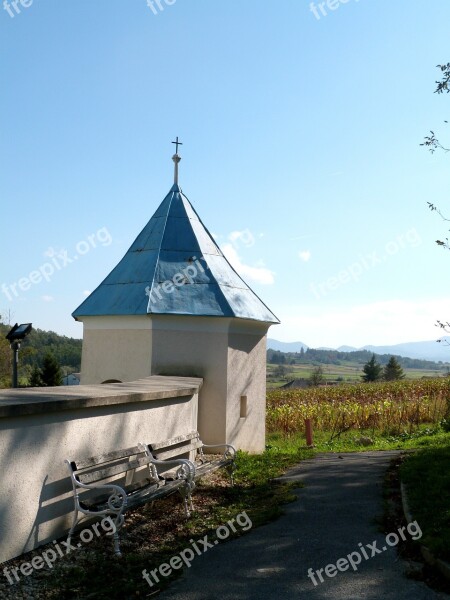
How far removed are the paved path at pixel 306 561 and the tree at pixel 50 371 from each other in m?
29.9

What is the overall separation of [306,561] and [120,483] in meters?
3.01

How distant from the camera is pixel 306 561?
19.0 feet

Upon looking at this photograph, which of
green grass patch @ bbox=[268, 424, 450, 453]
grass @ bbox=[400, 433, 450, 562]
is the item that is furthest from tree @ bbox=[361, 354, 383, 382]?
grass @ bbox=[400, 433, 450, 562]

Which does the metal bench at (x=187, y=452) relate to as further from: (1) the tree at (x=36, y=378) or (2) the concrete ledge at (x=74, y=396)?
(1) the tree at (x=36, y=378)

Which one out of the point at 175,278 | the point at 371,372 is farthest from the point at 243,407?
the point at 371,372

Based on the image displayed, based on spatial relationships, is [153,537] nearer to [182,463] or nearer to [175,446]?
[182,463]

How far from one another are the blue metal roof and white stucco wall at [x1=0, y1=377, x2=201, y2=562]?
14.1ft

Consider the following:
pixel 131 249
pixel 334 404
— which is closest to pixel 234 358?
pixel 131 249

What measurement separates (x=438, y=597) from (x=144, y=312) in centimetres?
825

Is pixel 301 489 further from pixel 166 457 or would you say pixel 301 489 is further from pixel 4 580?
pixel 4 580

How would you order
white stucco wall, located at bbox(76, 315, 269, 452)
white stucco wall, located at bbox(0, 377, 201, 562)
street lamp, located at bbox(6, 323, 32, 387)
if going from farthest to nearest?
street lamp, located at bbox(6, 323, 32, 387)
white stucco wall, located at bbox(76, 315, 269, 452)
white stucco wall, located at bbox(0, 377, 201, 562)

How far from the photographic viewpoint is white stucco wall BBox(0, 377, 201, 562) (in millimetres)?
5840

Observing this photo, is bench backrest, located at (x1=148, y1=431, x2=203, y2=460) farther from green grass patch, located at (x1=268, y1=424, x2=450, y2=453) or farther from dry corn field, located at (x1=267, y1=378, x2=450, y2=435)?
dry corn field, located at (x1=267, y1=378, x2=450, y2=435)

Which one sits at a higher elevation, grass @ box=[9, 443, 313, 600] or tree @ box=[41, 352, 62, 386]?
tree @ box=[41, 352, 62, 386]
